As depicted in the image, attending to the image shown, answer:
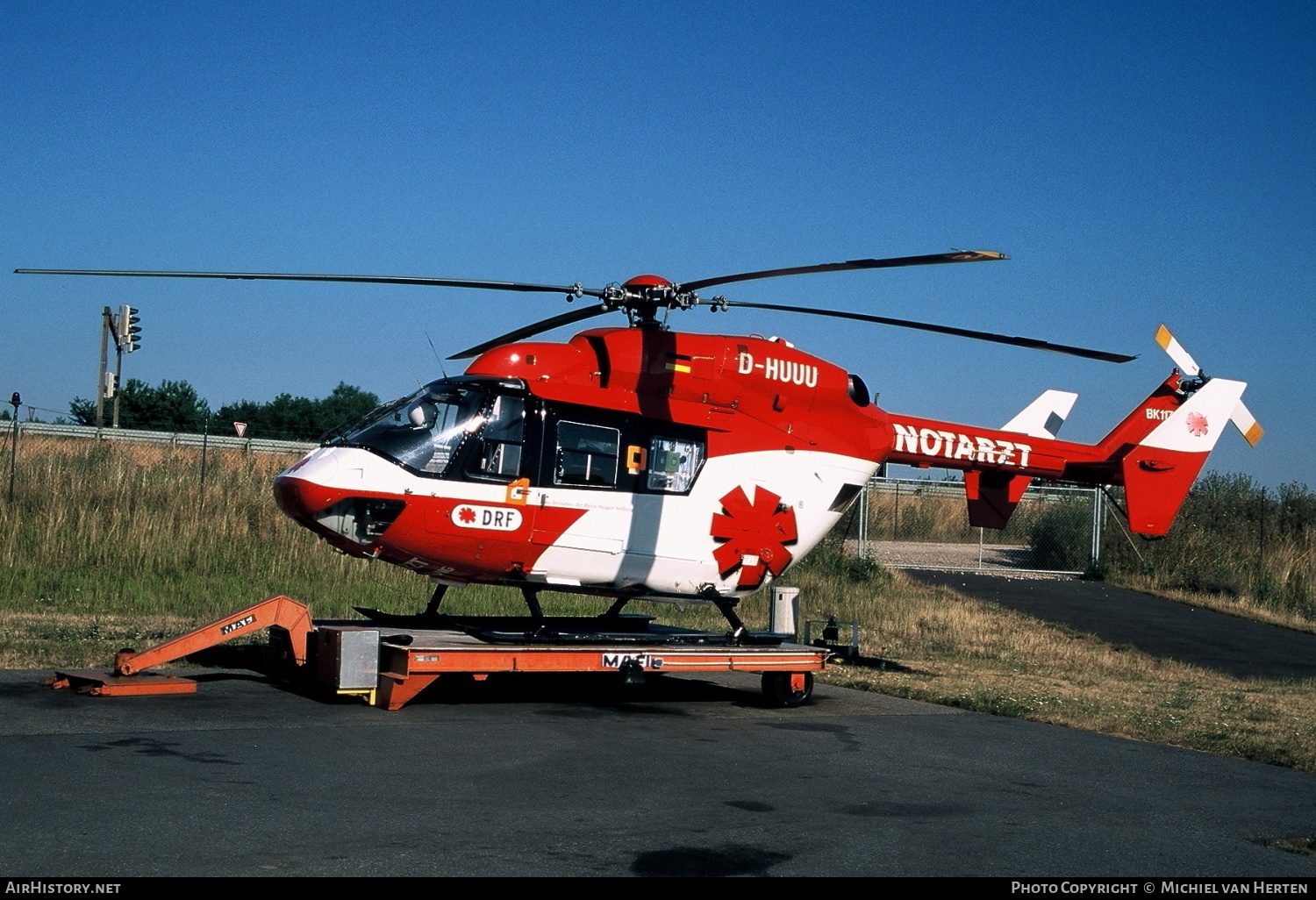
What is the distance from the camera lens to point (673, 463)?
13.6m

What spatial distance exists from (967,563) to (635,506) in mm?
19810

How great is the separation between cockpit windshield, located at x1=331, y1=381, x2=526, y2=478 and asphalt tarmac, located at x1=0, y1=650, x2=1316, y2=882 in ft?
7.69

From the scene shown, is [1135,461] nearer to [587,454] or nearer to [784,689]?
[784,689]

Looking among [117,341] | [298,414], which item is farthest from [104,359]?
[298,414]

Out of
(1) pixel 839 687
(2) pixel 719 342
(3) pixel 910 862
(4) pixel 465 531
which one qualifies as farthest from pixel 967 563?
(3) pixel 910 862

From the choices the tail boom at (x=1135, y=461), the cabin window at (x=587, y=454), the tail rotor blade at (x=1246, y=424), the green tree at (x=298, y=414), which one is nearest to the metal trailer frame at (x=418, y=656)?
the cabin window at (x=587, y=454)

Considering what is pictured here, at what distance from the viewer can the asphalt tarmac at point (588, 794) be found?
260 inches

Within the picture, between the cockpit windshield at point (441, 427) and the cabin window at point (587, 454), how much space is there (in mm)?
499

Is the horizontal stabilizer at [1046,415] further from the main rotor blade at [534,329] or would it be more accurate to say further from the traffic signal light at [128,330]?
the traffic signal light at [128,330]

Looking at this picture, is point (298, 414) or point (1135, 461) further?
point (298, 414)

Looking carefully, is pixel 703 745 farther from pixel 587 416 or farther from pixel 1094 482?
pixel 1094 482

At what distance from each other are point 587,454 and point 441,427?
1548 mm

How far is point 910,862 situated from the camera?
6.90 m

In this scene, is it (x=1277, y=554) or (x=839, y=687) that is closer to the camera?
(x=839, y=687)
